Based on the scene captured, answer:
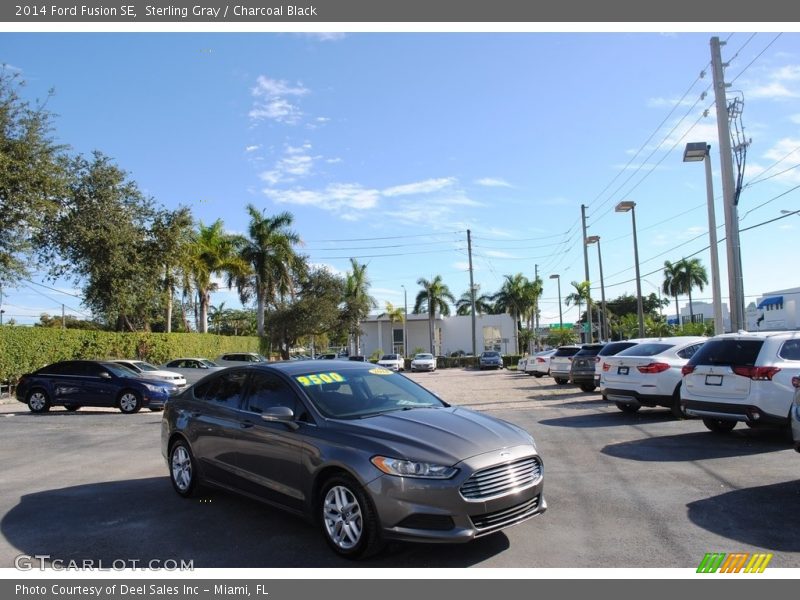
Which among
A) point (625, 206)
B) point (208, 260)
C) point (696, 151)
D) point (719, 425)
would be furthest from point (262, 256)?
point (719, 425)

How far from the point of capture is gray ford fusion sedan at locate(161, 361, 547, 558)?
183 inches

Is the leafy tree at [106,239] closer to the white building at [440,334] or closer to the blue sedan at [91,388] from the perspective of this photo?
the blue sedan at [91,388]

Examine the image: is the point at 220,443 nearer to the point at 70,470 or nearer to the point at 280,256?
the point at 70,470

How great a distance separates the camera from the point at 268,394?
6.21 meters

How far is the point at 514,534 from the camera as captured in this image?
5.47 meters

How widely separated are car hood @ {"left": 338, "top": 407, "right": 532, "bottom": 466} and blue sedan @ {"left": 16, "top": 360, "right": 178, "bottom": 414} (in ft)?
45.1

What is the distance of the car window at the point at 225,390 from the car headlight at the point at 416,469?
2.41 metres

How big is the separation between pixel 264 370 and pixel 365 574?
254 centimetres

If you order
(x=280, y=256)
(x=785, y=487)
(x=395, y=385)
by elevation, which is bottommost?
(x=785, y=487)

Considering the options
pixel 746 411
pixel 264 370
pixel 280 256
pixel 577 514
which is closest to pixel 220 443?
pixel 264 370

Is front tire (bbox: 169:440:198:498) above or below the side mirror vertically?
below

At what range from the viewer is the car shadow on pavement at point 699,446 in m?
8.83

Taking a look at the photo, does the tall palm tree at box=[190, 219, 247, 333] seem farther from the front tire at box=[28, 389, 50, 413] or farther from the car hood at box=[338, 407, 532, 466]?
the car hood at box=[338, 407, 532, 466]

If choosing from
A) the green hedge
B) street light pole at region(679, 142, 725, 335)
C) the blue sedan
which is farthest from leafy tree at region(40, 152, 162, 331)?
street light pole at region(679, 142, 725, 335)
